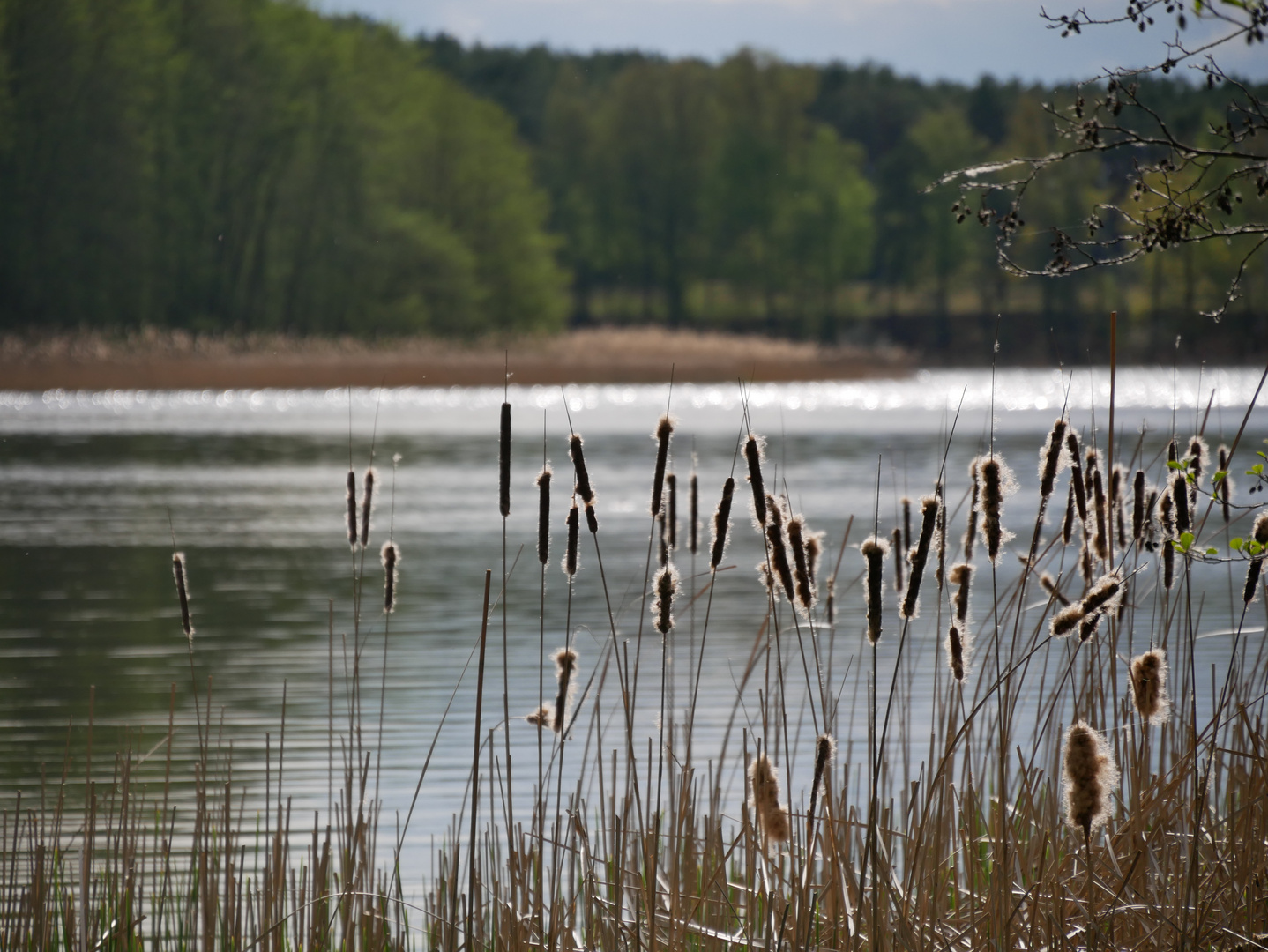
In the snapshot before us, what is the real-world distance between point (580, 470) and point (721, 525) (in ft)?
0.84

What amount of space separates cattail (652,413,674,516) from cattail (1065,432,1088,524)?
2.41ft

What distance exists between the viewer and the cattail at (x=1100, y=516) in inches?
120

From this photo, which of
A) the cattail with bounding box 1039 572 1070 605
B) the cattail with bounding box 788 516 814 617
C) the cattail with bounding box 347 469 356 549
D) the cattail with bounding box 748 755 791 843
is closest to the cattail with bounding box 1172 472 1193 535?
the cattail with bounding box 1039 572 1070 605

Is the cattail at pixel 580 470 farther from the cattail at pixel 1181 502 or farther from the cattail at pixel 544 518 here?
the cattail at pixel 1181 502

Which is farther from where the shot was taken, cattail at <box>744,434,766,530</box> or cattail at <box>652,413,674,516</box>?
cattail at <box>652,413,674,516</box>

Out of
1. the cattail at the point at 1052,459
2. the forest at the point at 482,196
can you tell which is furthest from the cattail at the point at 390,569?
the forest at the point at 482,196

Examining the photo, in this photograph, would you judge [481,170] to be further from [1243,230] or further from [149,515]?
[1243,230]

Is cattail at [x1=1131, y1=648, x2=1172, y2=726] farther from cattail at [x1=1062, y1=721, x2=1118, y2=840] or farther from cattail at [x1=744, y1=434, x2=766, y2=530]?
cattail at [x1=744, y1=434, x2=766, y2=530]

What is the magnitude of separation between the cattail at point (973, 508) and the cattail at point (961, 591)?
121 mm

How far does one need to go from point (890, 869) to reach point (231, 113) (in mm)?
39689

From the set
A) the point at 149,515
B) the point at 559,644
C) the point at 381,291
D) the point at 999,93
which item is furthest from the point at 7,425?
the point at 999,93

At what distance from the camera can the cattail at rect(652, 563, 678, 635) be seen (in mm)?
2561

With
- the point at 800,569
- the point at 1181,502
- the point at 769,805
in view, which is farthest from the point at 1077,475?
the point at 769,805

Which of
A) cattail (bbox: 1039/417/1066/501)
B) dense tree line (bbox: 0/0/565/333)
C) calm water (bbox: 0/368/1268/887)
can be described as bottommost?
calm water (bbox: 0/368/1268/887)
